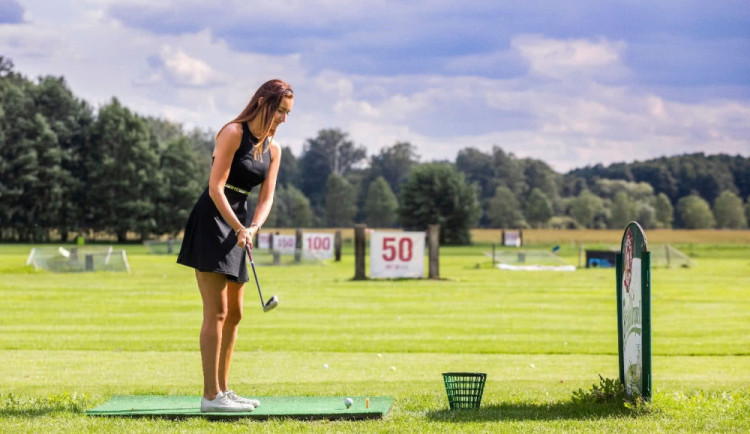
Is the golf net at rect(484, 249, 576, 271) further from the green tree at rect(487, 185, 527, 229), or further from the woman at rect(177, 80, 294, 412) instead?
the green tree at rect(487, 185, 527, 229)

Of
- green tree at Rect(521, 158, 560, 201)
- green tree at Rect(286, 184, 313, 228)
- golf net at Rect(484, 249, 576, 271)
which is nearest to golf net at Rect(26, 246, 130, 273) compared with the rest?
golf net at Rect(484, 249, 576, 271)

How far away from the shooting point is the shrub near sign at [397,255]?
3155 centimetres

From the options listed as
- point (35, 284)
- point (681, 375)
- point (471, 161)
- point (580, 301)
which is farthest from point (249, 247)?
point (471, 161)

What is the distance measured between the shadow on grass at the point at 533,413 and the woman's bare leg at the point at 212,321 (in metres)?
1.53

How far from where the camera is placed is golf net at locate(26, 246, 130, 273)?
3409 centimetres

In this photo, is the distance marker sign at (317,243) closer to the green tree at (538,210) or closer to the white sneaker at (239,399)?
the white sneaker at (239,399)

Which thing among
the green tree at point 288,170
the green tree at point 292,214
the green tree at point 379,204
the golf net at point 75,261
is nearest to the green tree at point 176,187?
the green tree at point 292,214

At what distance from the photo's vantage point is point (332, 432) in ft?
20.3

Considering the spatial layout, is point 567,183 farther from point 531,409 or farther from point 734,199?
point 531,409

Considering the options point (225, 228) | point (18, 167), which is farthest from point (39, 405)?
point (18, 167)

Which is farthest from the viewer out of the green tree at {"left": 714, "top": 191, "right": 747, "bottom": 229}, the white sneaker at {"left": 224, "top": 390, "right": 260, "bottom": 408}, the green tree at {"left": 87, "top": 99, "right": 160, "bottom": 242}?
the green tree at {"left": 714, "top": 191, "right": 747, "bottom": 229}

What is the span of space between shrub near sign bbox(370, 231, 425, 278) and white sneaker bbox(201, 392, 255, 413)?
24352mm

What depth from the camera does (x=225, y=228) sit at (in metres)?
6.88

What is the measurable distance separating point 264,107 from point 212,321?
1524 mm
